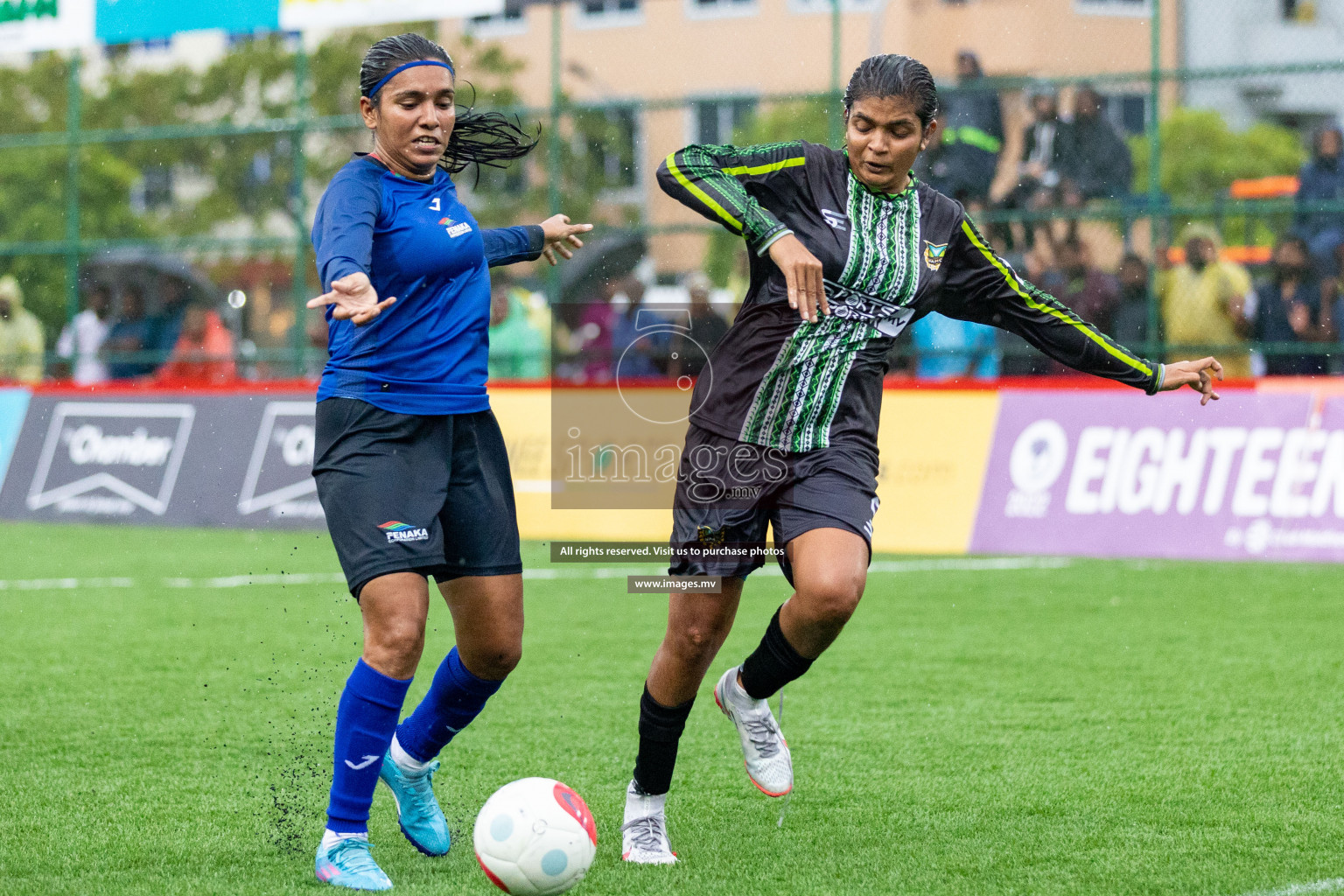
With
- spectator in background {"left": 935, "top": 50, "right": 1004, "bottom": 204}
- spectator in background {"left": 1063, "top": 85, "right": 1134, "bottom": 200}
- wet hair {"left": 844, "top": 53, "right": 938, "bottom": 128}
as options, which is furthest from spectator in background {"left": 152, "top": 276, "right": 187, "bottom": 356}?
wet hair {"left": 844, "top": 53, "right": 938, "bottom": 128}

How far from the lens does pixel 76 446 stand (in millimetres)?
14258

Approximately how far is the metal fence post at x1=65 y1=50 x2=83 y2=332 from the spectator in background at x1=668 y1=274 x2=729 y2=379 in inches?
246

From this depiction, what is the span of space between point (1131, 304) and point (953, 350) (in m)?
1.36

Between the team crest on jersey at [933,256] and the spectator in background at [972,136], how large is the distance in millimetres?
8101

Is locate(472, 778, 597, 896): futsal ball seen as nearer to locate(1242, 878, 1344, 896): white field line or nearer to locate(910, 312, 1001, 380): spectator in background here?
locate(1242, 878, 1344, 896): white field line

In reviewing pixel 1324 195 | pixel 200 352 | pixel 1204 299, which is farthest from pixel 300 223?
pixel 1324 195

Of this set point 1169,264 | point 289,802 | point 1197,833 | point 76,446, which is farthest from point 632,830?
point 76,446

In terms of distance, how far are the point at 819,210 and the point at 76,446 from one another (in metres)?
11.2

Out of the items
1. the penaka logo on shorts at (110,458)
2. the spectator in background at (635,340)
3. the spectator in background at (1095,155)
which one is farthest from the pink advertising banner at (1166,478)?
the penaka logo on shorts at (110,458)

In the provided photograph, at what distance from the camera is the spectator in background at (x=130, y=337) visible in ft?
51.6

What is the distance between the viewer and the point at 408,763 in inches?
180

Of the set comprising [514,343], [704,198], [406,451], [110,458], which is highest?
[704,198]

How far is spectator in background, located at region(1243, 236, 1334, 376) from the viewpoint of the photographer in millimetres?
11734

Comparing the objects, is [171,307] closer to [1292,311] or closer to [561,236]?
[1292,311]
